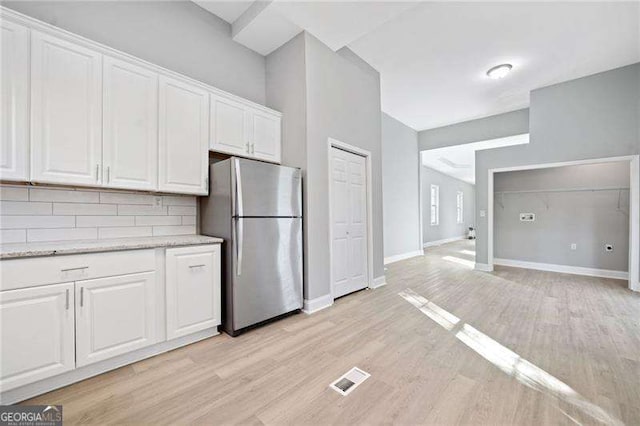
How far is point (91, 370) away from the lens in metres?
1.74

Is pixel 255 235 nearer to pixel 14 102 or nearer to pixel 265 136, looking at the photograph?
pixel 265 136

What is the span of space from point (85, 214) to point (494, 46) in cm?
526

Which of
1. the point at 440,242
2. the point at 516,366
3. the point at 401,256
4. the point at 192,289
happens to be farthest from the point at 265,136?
the point at 440,242

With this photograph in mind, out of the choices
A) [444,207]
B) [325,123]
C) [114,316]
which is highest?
[325,123]

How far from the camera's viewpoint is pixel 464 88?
188 inches

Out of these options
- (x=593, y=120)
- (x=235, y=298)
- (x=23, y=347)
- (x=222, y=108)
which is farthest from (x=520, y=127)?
(x=23, y=347)

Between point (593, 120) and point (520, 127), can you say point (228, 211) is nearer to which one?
point (593, 120)

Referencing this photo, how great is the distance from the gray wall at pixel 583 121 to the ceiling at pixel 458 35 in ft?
0.68

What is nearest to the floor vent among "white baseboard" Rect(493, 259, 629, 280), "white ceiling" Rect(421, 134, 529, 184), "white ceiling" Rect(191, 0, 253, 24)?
"white ceiling" Rect(191, 0, 253, 24)

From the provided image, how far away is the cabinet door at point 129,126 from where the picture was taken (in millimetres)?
1971

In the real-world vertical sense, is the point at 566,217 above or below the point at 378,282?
above

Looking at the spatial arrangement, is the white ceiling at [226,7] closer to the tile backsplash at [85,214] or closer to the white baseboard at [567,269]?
the tile backsplash at [85,214]

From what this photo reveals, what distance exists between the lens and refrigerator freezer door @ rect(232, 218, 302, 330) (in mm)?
2362

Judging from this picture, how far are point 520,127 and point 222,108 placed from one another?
21.0ft
